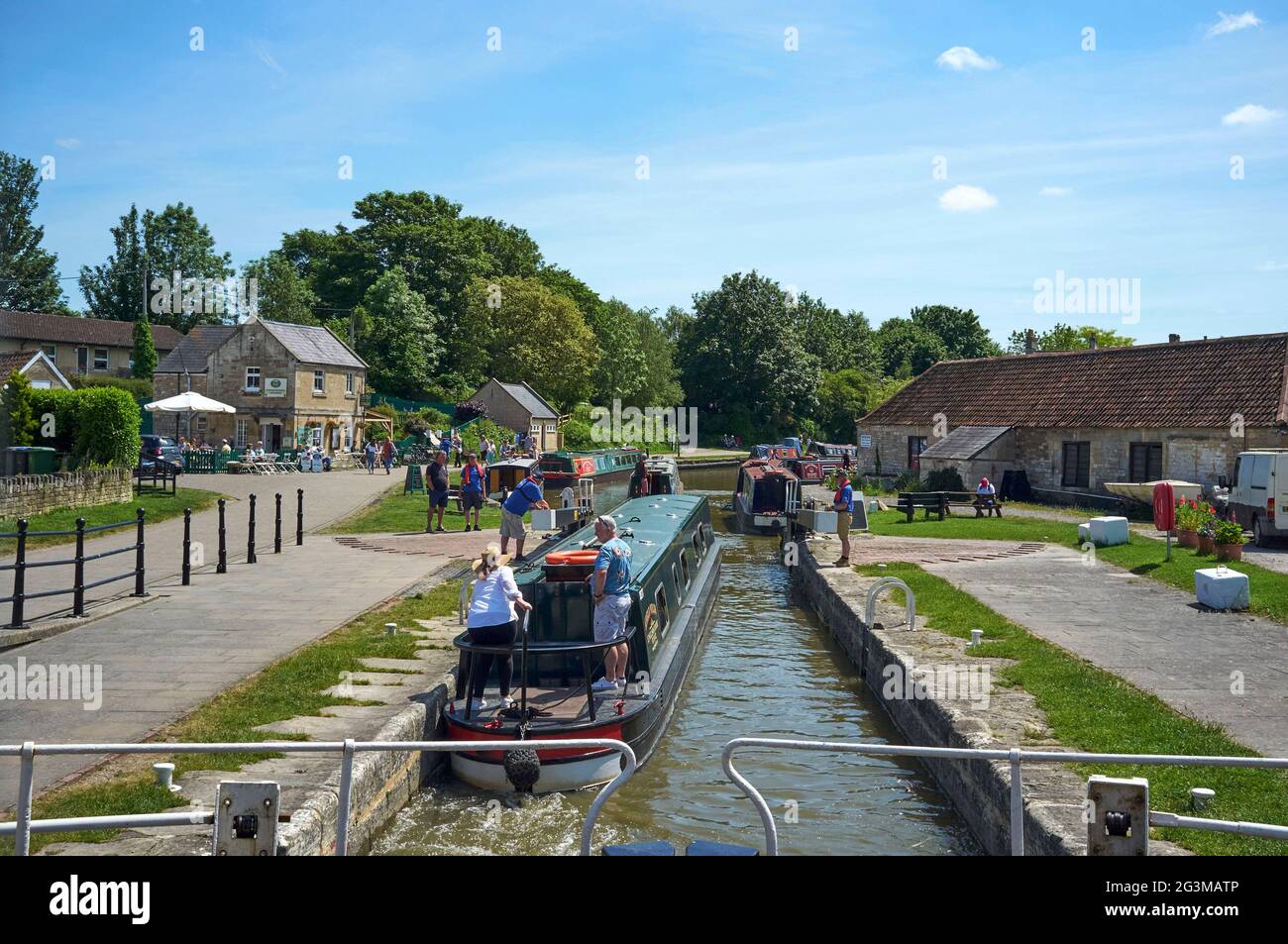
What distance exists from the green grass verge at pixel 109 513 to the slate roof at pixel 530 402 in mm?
28199

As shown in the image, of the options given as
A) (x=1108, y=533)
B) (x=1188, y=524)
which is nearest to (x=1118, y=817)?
(x=1188, y=524)

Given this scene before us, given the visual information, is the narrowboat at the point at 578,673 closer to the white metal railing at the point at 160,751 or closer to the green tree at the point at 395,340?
the white metal railing at the point at 160,751

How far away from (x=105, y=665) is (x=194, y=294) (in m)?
76.1

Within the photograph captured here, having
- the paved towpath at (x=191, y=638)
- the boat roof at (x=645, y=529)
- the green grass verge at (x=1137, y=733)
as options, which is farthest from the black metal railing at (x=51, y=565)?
the green grass verge at (x=1137, y=733)

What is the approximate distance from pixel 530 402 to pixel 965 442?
2755cm

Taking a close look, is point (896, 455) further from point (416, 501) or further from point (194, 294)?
point (194, 294)

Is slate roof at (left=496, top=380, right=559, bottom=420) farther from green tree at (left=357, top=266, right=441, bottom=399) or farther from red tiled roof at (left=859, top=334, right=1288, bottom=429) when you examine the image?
red tiled roof at (left=859, top=334, right=1288, bottom=429)

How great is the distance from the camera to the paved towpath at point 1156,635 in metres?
9.16

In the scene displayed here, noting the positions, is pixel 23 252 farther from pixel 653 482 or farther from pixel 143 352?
pixel 653 482

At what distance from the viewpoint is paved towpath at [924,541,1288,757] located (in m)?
9.16

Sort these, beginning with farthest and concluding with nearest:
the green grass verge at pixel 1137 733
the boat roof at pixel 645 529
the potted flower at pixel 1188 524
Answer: the potted flower at pixel 1188 524
the boat roof at pixel 645 529
the green grass verge at pixel 1137 733

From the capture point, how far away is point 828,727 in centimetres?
1133

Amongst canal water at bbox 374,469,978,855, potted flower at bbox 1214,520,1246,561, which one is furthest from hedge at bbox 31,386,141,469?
potted flower at bbox 1214,520,1246,561
